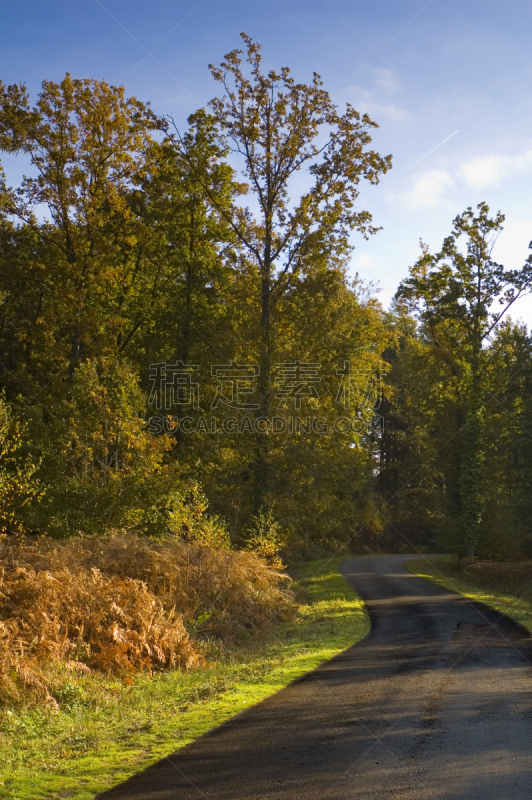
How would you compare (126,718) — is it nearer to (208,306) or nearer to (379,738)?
(379,738)

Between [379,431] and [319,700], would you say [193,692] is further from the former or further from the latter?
[379,431]

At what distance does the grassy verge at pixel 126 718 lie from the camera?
288 inches

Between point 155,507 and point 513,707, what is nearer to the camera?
point 513,707

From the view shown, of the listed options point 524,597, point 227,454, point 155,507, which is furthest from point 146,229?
point 524,597

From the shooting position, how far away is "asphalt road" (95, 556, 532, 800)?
6.75 m

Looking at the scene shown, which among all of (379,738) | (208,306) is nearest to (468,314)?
(208,306)

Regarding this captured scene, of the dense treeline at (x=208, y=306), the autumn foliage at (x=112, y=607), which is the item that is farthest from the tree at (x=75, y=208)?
the autumn foliage at (x=112, y=607)

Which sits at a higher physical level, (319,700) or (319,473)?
(319,473)

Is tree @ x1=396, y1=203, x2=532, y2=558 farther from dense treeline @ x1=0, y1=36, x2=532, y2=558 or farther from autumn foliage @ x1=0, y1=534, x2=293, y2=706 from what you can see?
autumn foliage @ x1=0, y1=534, x2=293, y2=706

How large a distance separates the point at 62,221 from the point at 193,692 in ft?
80.2

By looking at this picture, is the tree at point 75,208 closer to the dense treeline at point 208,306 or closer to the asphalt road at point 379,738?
the dense treeline at point 208,306

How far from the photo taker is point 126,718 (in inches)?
378

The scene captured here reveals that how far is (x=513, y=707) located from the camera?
968 cm

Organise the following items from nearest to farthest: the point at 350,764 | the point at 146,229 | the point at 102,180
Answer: the point at 350,764 → the point at 102,180 → the point at 146,229
